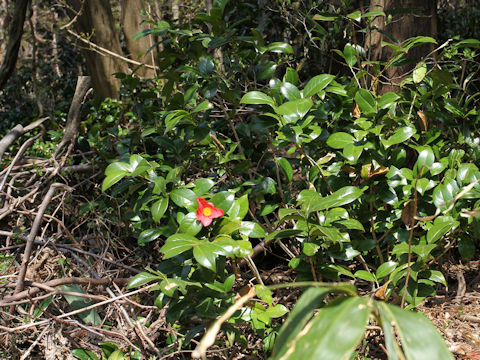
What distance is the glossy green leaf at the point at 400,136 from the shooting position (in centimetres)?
188

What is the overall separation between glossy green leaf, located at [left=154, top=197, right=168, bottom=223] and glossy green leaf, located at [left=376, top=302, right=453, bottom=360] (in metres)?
1.10

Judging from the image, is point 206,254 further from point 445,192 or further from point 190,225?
point 445,192

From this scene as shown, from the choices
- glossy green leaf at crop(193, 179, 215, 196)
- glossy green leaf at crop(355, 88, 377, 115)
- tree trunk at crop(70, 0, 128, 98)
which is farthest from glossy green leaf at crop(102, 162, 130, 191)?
tree trunk at crop(70, 0, 128, 98)

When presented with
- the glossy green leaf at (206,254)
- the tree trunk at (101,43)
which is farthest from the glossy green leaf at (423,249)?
the tree trunk at (101,43)

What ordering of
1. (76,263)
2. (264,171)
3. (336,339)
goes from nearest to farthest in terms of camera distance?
(336,339)
(264,171)
(76,263)

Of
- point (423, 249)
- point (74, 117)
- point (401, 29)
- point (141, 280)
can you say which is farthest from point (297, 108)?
point (74, 117)

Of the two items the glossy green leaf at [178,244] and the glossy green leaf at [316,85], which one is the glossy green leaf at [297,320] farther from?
the glossy green leaf at [316,85]

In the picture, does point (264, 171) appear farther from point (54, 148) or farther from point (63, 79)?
point (63, 79)

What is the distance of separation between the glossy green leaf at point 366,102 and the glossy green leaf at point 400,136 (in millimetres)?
136

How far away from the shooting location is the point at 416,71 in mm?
2129

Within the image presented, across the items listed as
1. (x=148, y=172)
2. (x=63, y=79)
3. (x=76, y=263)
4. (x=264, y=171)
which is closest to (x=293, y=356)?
(x=148, y=172)

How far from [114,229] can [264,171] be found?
3.47 ft

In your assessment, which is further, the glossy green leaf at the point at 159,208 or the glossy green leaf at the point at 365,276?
Result: the glossy green leaf at the point at 365,276

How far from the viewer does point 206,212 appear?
5.78ft
